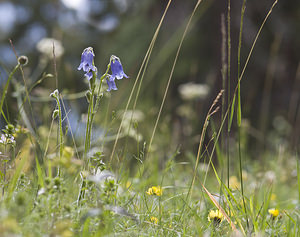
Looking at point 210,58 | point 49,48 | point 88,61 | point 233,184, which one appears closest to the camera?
point 88,61

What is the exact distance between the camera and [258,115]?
649cm

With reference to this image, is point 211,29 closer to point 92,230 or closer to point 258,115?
point 258,115

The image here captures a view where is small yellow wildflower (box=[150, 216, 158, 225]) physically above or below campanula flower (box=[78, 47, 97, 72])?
below

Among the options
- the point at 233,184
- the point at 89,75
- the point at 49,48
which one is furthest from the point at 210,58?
the point at 89,75

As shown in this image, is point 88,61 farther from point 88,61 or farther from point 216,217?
point 216,217

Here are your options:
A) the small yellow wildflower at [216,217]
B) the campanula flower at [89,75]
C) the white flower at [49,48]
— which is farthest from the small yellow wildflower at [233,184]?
the white flower at [49,48]

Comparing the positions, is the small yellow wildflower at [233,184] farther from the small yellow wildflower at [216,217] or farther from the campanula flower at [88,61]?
the campanula flower at [88,61]

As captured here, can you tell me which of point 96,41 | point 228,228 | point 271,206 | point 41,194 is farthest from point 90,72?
point 96,41

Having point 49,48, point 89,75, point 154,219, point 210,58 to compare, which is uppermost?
point 210,58

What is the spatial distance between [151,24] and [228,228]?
4.68 meters

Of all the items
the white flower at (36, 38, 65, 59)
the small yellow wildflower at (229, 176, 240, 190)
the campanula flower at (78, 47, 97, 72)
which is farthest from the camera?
the white flower at (36, 38, 65, 59)

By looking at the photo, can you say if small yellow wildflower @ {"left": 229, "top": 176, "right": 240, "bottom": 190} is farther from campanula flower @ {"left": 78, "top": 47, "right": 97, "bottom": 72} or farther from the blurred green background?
the blurred green background

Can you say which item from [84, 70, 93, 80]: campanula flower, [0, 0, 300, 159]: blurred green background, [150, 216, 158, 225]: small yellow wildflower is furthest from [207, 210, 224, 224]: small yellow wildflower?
[0, 0, 300, 159]: blurred green background

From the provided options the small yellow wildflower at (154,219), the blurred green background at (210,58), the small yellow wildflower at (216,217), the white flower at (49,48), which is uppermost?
the blurred green background at (210,58)
